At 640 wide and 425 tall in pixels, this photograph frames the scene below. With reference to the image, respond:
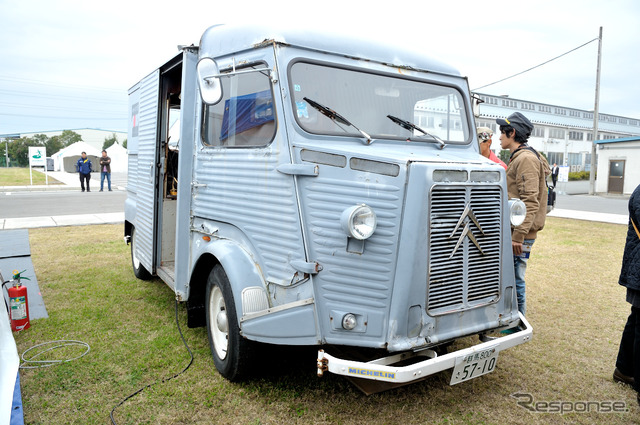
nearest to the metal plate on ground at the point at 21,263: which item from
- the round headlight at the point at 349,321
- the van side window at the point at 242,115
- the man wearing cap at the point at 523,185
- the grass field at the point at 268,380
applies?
the grass field at the point at 268,380

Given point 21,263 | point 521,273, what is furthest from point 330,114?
point 21,263

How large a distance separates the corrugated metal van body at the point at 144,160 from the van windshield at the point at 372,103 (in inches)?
96.6

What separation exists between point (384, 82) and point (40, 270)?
6139mm

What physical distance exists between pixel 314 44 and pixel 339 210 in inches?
52.7

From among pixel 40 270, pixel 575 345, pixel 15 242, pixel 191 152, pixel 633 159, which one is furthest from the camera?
pixel 633 159

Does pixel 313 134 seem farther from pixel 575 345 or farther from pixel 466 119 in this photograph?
pixel 575 345

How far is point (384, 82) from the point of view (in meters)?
3.76

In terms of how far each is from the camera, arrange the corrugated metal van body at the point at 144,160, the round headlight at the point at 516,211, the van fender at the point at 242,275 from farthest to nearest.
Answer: the corrugated metal van body at the point at 144,160
the round headlight at the point at 516,211
the van fender at the point at 242,275

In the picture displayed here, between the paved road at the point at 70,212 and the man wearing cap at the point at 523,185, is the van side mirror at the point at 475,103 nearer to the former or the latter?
the man wearing cap at the point at 523,185

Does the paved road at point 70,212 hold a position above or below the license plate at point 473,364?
below

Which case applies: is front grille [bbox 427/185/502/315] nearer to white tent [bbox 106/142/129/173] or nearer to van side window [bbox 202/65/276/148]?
van side window [bbox 202/65/276/148]

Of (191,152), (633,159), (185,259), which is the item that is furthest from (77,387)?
(633,159)

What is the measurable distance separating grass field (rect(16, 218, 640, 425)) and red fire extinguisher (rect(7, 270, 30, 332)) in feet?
0.37

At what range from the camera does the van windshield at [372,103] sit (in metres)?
3.38
